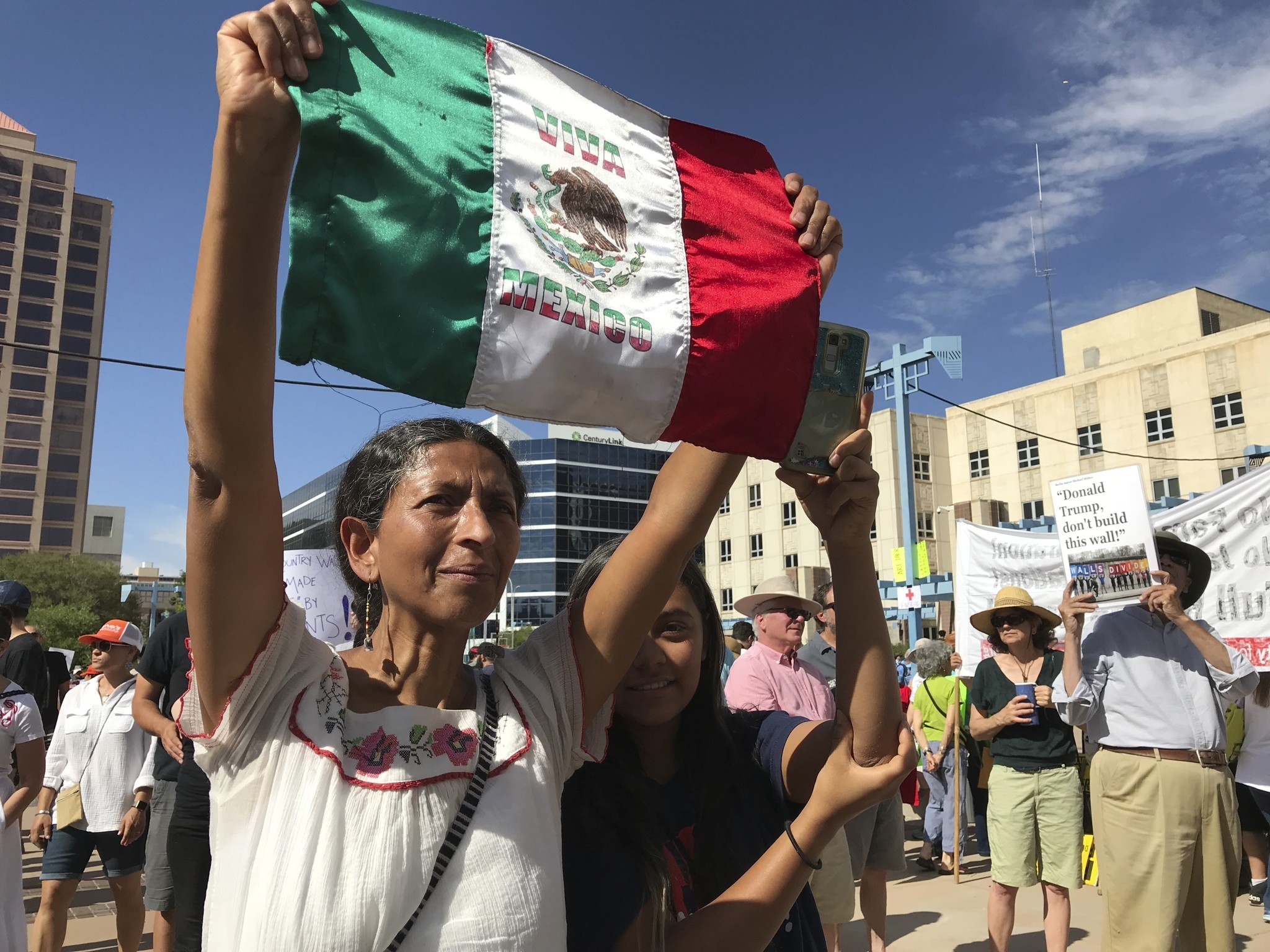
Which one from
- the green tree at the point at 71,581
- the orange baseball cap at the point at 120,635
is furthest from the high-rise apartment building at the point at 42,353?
the orange baseball cap at the point at 120,635

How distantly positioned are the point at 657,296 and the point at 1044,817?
4918 millimetres

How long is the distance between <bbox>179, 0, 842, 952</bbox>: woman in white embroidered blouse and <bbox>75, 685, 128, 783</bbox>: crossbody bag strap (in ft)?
16.1

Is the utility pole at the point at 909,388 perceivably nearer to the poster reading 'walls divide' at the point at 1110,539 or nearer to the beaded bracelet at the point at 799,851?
the poster reading 'walls divide' at the point at 1110,539

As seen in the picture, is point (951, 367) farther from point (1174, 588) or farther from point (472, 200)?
point (472, 200)

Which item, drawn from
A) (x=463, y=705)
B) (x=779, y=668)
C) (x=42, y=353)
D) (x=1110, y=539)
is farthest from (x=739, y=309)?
(x=42, y=353)

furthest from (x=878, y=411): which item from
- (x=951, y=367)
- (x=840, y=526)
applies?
(x=840, y=526)

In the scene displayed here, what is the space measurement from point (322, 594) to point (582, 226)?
3871 mm

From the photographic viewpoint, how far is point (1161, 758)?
4508mm

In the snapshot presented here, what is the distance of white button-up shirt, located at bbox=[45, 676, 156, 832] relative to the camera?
5.43 meters

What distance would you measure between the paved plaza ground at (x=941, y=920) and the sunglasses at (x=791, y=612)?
2.15 metres

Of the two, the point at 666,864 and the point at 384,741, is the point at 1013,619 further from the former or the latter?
the point at 384,741

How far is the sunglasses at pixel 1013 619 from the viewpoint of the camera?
19.8 feet

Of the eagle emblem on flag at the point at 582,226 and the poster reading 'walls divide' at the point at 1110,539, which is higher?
the eagle emblem on flag at the point at 582,226

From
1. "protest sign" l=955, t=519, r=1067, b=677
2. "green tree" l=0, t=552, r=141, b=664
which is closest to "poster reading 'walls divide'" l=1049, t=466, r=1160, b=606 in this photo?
"protest sign" l=955, t=519, r=1067, b=677
